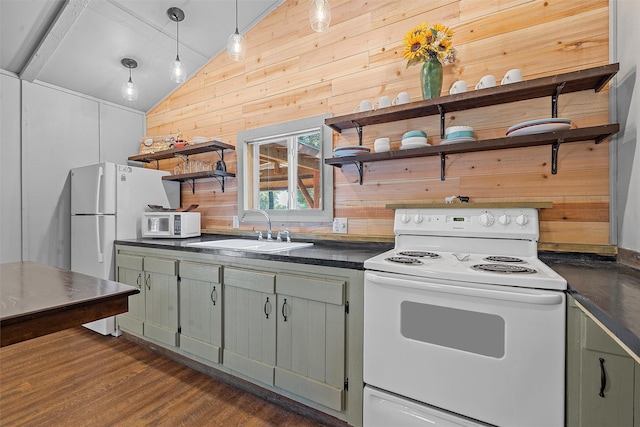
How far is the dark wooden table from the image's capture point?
857 millimetres

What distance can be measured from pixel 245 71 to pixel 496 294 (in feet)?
9.10

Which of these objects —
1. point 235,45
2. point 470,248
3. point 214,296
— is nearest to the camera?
point 470,248

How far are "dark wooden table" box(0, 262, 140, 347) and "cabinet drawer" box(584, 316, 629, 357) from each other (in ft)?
5.26

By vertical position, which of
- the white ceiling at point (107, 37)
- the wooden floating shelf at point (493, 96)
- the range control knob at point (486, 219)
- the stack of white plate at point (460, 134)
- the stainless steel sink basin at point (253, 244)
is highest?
the white ceiling at point (107, 37)

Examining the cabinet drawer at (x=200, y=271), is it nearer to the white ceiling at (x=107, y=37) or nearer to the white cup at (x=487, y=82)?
the white cup at (x=487, y=82)

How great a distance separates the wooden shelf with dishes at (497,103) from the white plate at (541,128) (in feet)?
0.07

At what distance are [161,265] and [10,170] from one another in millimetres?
1866

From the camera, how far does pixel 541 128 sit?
4.99 feet

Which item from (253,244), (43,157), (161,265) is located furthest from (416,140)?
(43,157)

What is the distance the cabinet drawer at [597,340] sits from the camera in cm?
96

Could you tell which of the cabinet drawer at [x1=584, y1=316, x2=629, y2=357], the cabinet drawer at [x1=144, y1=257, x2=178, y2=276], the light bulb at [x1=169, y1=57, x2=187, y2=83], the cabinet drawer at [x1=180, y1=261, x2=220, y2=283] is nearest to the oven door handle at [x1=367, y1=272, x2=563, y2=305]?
the cabinet drawer at [x1=584, y1=316, x2=629, y2=357]

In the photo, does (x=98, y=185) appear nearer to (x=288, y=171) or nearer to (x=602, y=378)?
(x=288, y=171)

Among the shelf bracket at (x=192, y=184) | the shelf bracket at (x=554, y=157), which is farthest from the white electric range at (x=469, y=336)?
the shelf bracket at (x=192, y=184)

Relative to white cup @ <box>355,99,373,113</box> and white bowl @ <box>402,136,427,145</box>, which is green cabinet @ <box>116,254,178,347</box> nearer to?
white cup @ <box>355,99,373,113</box>
